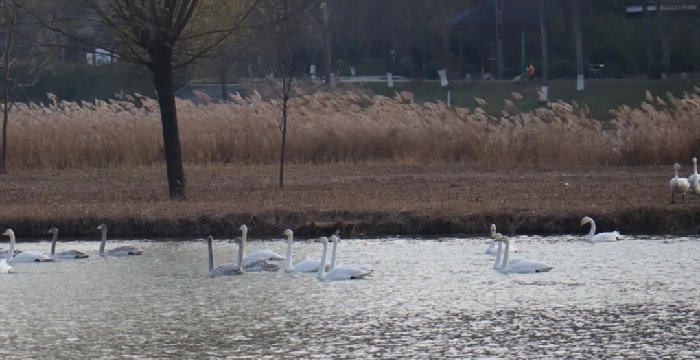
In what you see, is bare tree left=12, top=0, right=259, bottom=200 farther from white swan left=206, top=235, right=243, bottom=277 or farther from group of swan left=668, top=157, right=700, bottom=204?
group of swan left=668, top=157, right=700, bottom=204

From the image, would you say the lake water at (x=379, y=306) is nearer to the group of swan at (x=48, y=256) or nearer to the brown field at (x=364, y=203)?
the group of swan at (x=48, y=256)

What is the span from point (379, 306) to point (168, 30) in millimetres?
8480

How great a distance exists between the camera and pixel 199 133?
2700cm

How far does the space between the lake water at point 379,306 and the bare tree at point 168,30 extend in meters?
4.43

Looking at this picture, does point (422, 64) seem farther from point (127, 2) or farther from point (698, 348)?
point (698, 348)

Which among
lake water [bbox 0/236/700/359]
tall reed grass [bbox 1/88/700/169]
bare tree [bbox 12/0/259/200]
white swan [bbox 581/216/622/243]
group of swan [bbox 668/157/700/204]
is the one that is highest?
bare tree [bbox 12/0/259/200]

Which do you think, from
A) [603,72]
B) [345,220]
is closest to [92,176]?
[345,220]

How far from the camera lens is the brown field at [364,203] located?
17094mm

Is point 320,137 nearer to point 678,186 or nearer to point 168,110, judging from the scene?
point 168,110

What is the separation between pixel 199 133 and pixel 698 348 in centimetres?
1826

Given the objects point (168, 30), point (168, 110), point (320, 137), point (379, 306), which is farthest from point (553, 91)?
point (379, 306)

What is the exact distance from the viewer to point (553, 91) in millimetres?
52188

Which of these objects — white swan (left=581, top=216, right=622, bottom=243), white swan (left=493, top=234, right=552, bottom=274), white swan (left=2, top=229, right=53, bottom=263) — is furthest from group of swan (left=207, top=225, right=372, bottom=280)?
white swan (left=581, top=216, right=622, bottom=243)

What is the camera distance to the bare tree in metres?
18.8
